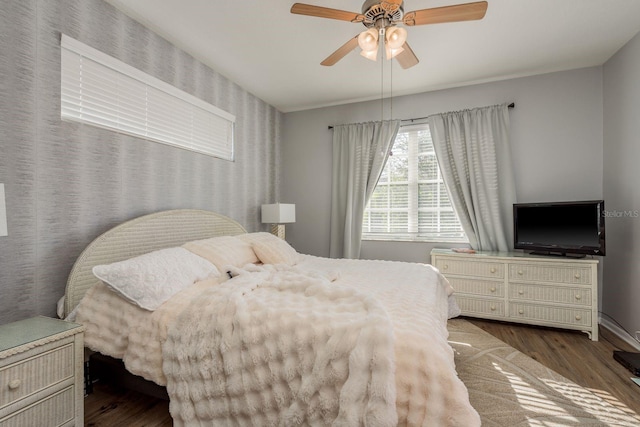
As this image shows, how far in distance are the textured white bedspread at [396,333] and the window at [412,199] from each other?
1477 millimetres

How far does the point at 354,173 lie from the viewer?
4043mm

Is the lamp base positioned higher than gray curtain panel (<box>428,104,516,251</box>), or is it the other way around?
gray curtain panel (<box>428,104,516,251</box>)

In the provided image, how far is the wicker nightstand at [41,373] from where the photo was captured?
1.25m

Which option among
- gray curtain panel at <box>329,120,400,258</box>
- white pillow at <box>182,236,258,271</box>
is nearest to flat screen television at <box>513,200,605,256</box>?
gray curtain panel at <box>329,120,400,258</box>

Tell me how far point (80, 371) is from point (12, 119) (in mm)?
1422

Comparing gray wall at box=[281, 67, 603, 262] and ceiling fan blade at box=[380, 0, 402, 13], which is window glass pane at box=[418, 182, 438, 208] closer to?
gray wall at box=[281, 67, 603, 262]

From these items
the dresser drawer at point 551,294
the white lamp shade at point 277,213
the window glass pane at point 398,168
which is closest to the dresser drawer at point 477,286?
the dresser drawer at point 551,294

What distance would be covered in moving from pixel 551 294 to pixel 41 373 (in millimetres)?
3836

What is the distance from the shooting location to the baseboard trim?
257cm

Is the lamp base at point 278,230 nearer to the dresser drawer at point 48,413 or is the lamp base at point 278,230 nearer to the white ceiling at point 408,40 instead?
the white ceiling at point 408,40

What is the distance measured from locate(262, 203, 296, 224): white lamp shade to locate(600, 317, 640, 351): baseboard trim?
3.46m

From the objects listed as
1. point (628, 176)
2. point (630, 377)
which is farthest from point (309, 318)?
point (628, 176)

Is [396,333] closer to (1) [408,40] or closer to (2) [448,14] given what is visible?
(2) [448,14]

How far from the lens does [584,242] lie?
2861 millimetres
